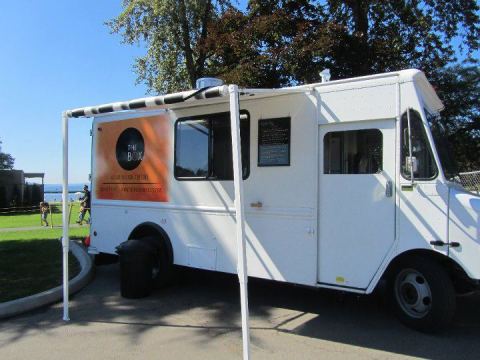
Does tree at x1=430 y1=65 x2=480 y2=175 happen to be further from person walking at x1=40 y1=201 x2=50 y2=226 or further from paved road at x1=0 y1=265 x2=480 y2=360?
person walking at x1=40 y1=201 x2=50 y2=226

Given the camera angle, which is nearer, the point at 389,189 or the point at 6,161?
the point at 389,189

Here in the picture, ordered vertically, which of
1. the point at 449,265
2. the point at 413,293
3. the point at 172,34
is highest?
the point at 172,34

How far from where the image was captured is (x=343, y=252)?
5.46 m

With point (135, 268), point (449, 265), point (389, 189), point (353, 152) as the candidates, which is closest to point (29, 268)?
point (135, 268)

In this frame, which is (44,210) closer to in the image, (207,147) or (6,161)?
(207,147)

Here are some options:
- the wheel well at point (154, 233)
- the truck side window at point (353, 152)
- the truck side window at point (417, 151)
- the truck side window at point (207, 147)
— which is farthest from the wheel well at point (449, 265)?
the wheel well at point (154, 233)

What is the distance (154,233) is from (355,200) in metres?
3.27

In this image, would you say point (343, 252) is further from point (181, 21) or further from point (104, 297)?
point (181, 21)

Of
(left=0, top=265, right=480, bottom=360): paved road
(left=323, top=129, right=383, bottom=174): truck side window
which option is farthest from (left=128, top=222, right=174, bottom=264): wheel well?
(left=323, top=129, right=383, bottom=174): truck side window

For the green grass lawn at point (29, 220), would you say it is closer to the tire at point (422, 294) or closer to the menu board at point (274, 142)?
the menu board at point (274, 142)

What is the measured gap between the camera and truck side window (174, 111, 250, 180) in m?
6.33

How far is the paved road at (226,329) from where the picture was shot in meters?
4.88

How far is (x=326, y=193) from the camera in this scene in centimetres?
562

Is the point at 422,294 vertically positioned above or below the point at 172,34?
below
